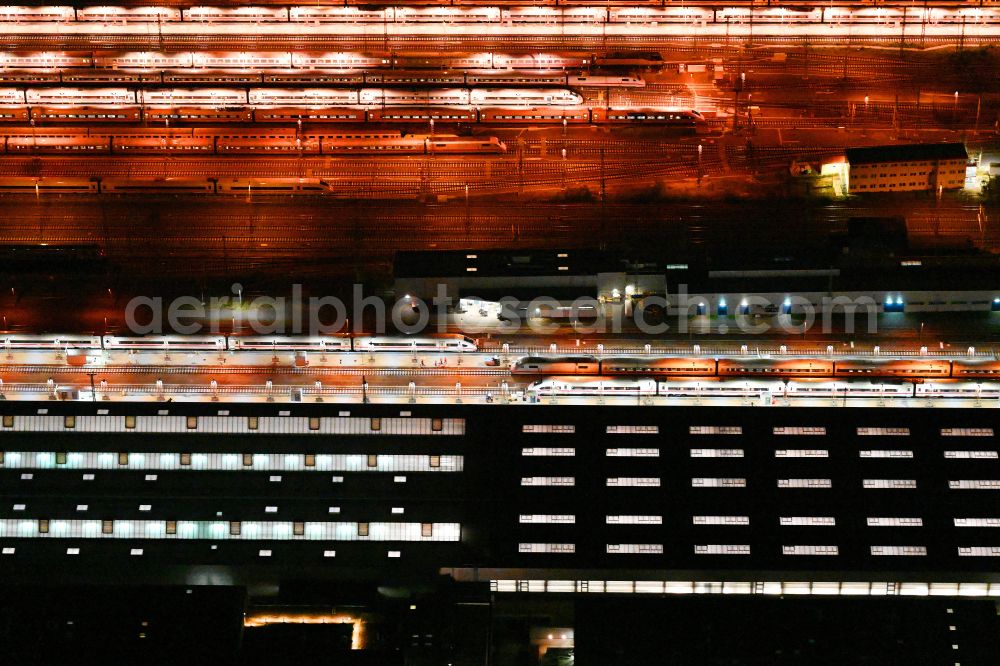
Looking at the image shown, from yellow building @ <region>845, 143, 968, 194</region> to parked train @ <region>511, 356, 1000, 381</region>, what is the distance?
27.1 ft

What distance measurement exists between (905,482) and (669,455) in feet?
18.9

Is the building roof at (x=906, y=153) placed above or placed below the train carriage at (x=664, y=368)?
above

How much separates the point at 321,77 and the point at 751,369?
63.9 ft

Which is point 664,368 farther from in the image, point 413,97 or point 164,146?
point 164,146

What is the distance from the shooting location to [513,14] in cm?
6788

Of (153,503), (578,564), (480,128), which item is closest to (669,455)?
(578,564)

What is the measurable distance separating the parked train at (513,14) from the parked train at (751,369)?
17.8 meters

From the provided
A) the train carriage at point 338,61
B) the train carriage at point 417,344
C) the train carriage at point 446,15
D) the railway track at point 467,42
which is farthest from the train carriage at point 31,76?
the train carriage at point 417,344

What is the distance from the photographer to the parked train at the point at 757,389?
2087 inches

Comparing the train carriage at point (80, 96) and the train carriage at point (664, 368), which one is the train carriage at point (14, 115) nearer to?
the train carriage at point (80, 96)

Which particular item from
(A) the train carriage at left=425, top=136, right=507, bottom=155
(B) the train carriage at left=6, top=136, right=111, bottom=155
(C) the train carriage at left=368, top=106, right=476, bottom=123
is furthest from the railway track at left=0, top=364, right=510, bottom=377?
(C) the train carriage at left=368, top=106, right=476, bottom=123

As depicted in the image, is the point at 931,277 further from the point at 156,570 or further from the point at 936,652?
the point at 156,570

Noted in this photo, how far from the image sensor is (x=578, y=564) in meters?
48.3

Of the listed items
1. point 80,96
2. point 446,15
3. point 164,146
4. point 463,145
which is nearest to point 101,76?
point 80,96
